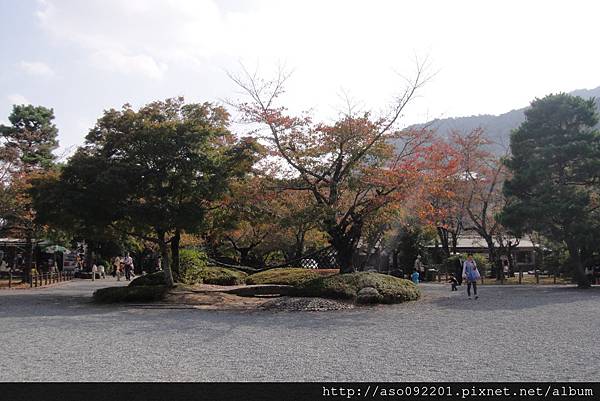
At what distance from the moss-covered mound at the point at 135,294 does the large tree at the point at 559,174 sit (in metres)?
13.4

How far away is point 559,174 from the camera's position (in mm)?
20484

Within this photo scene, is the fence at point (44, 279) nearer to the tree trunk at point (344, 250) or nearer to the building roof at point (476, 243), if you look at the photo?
the tree trunk at point (344, 250)

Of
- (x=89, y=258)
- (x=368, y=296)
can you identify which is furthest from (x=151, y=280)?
(x=89, y=258)

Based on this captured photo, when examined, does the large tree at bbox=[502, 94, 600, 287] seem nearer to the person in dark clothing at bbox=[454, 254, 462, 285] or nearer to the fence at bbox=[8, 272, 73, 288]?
the person in dark clothing at bbox=[454, 254, 462, 285]

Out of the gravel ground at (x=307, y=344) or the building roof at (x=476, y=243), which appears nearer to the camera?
the gravel ground at (x=307, y=344)

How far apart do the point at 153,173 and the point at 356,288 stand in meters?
7.10

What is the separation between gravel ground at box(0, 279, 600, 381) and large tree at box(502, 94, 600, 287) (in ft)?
19.7

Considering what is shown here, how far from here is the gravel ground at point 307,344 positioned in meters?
6.52

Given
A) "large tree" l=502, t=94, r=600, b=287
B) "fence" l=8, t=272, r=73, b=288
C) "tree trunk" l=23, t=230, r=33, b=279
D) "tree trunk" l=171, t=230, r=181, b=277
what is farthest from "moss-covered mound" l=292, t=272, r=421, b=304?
"fence" l=8, t=272, r=73, b=288

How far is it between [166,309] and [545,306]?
1034cm

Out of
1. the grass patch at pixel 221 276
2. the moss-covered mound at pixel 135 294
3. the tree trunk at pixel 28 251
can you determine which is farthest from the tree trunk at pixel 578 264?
the tree trunk at pixel 28 251

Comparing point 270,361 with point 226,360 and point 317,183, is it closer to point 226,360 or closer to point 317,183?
point 226,360

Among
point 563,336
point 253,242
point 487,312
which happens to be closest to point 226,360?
point 563,336

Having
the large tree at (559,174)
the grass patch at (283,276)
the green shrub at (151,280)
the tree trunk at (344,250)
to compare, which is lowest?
the grass patch at (283,276)
